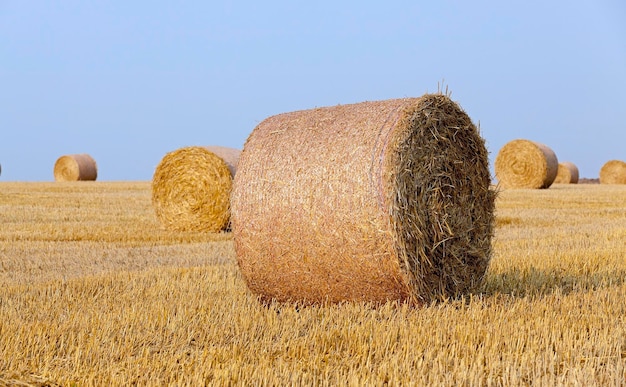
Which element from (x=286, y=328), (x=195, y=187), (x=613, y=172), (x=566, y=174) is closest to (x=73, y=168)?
(x=195, y=187)

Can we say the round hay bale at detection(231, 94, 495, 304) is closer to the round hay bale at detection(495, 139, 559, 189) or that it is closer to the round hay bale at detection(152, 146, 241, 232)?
the round hay bale at detection(152, 146, 241, 232)

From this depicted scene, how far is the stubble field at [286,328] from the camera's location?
13.2 feet

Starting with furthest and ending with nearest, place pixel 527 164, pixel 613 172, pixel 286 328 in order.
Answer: pixel 613 172, pixel 527 164, pixel 286 328

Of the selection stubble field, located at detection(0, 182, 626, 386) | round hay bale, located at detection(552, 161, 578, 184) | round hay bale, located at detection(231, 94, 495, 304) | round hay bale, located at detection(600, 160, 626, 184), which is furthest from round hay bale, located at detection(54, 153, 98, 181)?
round hay bale, located at detection(231, 94, 495, 304)

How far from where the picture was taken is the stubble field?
4027 mm

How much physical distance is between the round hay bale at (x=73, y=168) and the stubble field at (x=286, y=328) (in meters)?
23.1

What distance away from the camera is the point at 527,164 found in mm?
26453

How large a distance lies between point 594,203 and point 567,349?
53.0ft

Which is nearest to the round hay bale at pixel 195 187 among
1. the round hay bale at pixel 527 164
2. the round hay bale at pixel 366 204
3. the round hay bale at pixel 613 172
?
the round hay bale at pixel 366 204

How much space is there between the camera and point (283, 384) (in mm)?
3771

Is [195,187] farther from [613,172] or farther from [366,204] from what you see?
[613,172]

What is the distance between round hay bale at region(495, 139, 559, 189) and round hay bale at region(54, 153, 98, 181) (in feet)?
57.5

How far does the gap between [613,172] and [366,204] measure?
112 feet

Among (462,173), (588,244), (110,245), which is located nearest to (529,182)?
(588,244)
